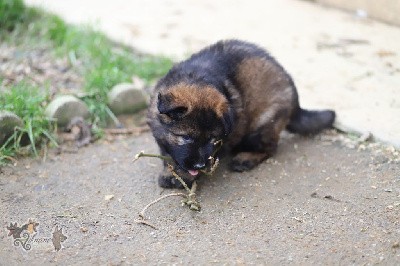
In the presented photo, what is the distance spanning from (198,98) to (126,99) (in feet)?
4.96

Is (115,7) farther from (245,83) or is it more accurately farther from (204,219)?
(204,219)

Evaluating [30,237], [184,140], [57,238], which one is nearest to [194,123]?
[184,140]

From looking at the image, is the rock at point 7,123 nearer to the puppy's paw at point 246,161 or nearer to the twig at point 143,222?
the twig at point 143,222

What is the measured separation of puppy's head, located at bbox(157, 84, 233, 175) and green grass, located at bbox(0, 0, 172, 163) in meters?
1.32

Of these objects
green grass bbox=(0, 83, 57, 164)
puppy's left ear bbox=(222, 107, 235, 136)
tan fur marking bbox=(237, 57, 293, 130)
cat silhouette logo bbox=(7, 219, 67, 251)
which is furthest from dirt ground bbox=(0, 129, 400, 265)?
puppy's left ear bbox=(222, 107, 235, 136)

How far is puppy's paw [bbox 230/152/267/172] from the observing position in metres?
4.41

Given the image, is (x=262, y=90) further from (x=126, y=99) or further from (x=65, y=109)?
(x=65, y=109)

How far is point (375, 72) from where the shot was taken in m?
5.70

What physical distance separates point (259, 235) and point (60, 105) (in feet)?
7.17

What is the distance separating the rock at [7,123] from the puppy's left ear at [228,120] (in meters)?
1.74

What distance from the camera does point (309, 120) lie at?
4.75 m

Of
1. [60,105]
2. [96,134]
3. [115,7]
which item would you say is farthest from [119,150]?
[115,7]

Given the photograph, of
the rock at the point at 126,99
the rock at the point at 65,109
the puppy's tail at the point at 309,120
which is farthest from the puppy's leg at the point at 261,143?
the rock at the point at 65,109

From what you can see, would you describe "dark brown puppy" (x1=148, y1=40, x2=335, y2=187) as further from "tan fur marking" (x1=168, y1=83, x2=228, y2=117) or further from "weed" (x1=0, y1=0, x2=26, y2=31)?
"weed" (x1=0, y1=0, x2=26, y2=31)
